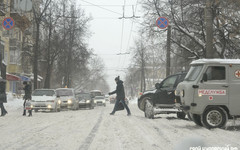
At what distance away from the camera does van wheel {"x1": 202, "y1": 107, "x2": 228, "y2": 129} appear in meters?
11.2

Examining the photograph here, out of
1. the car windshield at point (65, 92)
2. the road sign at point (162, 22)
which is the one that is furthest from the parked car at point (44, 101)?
the road sign at point (162, 22)

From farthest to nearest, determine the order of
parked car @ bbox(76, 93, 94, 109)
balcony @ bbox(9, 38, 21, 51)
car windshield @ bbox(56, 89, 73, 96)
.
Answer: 1. balcony @ bbox(9, 38, 21, 51)
2. parked car @ bbox(76, 93, 94, 109)
3. car windshield @ bbox(56, 89, 73, 96)

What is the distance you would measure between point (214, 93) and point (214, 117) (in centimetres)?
73

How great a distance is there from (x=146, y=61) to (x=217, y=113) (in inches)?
2207

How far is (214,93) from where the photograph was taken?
11.4 metres

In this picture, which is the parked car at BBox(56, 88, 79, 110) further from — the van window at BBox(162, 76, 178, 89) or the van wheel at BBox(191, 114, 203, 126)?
the van wheel at BBox(191, 114, 203, 126)

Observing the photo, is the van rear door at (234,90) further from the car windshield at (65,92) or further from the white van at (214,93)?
the car windshield at (65,92)

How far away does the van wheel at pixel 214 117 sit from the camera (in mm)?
11188

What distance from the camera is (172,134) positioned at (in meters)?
9.55

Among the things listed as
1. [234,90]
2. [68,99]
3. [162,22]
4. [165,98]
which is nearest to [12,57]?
[68,99]

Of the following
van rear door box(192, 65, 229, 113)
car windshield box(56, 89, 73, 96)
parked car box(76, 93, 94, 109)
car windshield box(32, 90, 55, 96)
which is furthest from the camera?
parked car box(76, 93, 94, 109)

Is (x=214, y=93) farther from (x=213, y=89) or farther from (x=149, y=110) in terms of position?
(x=149, y=110)

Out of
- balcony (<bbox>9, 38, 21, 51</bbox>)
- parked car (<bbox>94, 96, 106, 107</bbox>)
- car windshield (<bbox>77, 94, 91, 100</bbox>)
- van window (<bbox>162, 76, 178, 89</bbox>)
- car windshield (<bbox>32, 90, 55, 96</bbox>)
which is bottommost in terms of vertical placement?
parked car (<bbox>94, 96, 106, 107</bbox>)

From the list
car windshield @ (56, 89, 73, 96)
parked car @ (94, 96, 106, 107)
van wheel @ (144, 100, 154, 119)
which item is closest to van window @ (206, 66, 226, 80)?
van wheel @ (144, 100, 154, 119)
